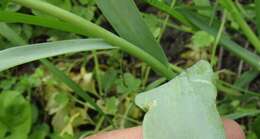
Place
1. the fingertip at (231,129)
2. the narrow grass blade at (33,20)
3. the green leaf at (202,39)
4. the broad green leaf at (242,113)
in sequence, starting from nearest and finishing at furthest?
1. the narrow grass blade at (33,20)
2. the fingertip at (231,129)
3. the broad green leaf at (242,113)
4. the green leaf at (202,39)

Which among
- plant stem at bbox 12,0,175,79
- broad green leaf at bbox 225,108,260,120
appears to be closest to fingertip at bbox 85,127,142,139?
plant stem at bbox 12,0,175,79

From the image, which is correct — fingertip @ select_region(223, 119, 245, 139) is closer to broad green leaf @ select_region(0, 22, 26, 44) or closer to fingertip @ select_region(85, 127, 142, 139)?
fingertip @ select_region(85, 127, 142, 139)

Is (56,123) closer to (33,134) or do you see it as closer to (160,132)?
(33,134)

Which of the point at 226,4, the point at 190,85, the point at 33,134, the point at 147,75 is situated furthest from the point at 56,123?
the point at 190,85

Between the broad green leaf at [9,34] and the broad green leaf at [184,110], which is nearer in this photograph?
the broad green leaf at [184,110]

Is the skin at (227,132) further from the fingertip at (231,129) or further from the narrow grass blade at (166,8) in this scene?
the narrow grass blade at (166,8)

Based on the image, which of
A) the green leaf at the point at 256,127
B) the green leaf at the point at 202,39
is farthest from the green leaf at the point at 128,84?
the green leaf at the point at 256,127

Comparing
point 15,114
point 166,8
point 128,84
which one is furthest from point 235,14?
point 15,114
